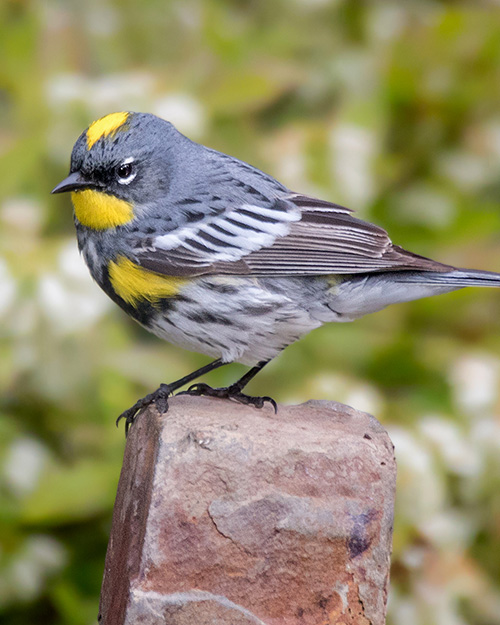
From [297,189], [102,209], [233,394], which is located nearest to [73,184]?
[102,209]

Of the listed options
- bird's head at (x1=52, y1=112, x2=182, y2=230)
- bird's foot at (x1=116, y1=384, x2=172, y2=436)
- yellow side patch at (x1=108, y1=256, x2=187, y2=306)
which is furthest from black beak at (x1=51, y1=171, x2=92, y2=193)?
bird's foot at (x1=116, y1=384, x2=172, y2=436)

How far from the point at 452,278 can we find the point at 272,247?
2.19ft

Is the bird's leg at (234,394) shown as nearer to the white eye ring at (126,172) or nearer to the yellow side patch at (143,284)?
the yellow side patch at (143,284)

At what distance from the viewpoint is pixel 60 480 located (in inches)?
171

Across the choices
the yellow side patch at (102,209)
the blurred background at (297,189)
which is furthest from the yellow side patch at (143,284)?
the blurred background at (297,189)

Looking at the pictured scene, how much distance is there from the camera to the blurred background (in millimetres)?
4363

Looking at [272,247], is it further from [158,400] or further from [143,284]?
[158,400]

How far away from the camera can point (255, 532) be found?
2762 mm

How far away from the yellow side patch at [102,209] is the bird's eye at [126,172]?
0.24 ft

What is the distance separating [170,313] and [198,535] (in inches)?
35.9

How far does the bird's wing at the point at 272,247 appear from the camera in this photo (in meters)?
3.43

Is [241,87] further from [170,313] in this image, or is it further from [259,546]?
[259,546]

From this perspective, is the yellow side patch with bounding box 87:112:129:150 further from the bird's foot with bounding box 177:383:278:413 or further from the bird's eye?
the bird's foot with bounding box 177:383:278:413

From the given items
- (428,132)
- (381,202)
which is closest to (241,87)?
(381,202)
